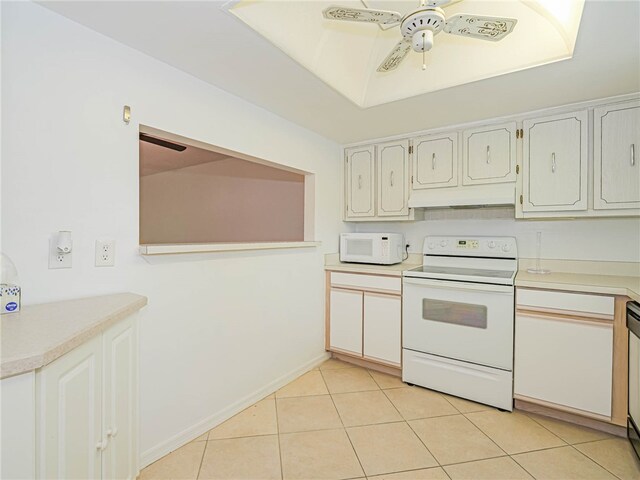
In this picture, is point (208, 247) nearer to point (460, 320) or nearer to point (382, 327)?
point (382, 327)

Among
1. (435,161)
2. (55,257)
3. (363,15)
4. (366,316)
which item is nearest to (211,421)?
(55,257)

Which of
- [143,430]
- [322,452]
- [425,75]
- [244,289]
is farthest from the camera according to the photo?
[244,289]

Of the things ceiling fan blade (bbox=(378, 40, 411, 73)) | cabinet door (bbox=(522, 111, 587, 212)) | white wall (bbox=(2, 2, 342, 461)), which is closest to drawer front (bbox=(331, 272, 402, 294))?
white wall (bbox=(2, 2, 342, 461))

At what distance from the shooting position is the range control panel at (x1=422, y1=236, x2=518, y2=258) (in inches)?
104

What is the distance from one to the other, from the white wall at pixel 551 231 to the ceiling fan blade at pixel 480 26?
64.0 inches

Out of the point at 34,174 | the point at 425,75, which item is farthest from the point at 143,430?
the point at 425,75

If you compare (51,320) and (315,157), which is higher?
(315,157)

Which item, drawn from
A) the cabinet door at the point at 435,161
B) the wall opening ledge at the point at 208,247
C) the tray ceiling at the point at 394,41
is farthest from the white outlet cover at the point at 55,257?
the cabinet door at the point at 435,161

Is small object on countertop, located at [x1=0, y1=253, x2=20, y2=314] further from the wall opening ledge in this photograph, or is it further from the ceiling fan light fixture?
the ceiling fan light fixture

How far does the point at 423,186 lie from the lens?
2.81m

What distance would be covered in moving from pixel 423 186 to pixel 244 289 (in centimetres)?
177

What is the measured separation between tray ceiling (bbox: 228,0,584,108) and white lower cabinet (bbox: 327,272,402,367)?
1467 millimetres

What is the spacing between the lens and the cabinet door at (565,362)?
74.1 inches

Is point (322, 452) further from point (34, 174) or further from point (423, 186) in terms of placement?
point (423, 186)
